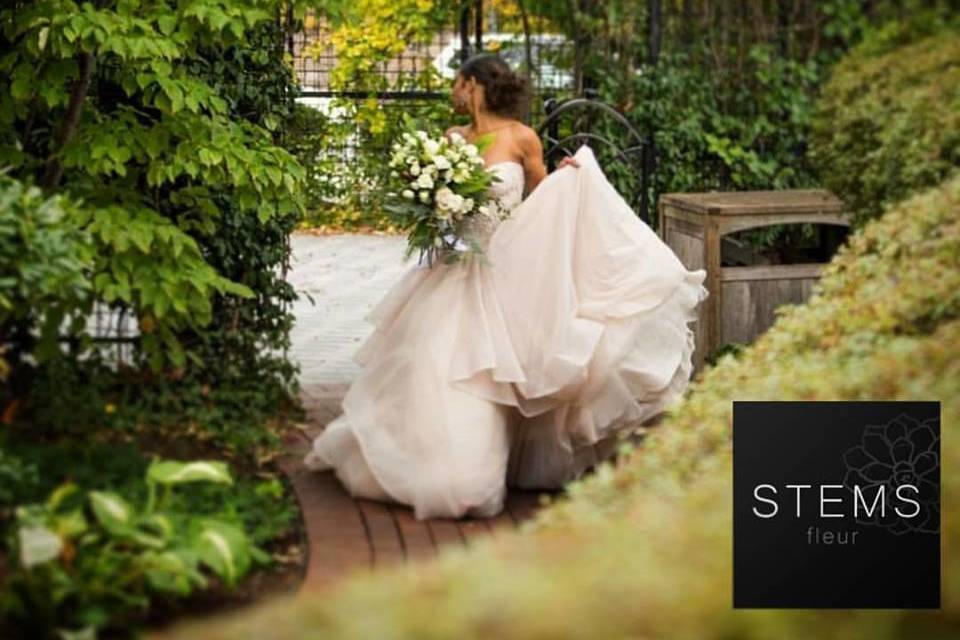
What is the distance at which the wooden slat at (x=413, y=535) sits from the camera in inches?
188

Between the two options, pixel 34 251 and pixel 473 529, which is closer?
pixel 34 251

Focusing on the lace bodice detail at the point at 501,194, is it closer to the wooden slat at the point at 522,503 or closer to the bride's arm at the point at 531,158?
the bride's arm at the point at 531,158

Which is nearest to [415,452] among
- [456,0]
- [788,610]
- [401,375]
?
[401,375]

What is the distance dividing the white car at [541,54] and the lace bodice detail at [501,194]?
15.8ft

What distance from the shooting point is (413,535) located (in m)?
4.96

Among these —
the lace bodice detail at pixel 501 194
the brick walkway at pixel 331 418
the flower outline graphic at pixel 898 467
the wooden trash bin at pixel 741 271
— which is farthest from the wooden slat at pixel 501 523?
the wooden trash bin at pixel 741 271

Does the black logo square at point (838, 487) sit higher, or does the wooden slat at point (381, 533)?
the black logo square at point (838, 487)

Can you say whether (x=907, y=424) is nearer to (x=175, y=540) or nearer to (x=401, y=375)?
(x=175, y=540)

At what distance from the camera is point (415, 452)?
527 cm

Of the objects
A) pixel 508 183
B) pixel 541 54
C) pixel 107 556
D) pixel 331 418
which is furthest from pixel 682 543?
pixel 541 54

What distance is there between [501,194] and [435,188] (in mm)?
391

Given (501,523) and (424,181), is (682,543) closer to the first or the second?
(501,523)

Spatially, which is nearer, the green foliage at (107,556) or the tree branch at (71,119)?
the green foliage at (107,556)

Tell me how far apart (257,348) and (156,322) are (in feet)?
2.28
